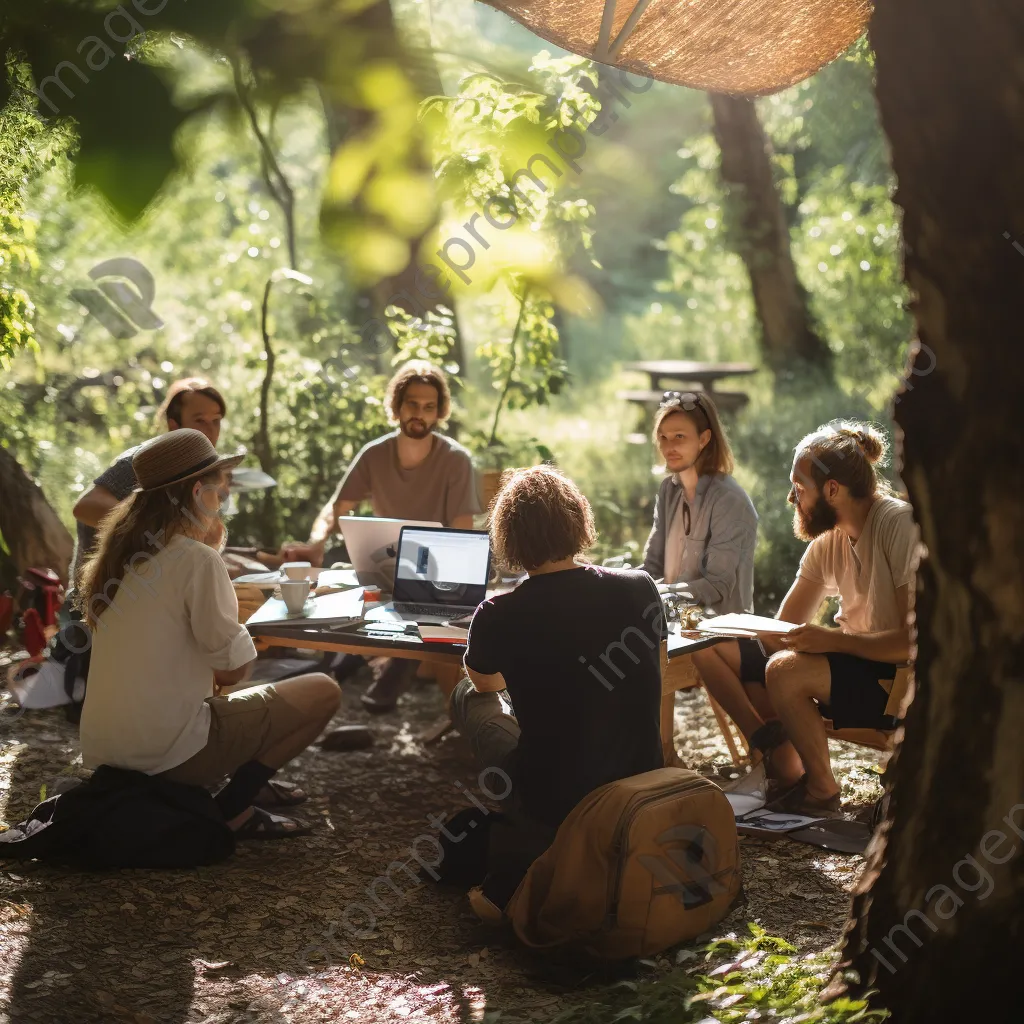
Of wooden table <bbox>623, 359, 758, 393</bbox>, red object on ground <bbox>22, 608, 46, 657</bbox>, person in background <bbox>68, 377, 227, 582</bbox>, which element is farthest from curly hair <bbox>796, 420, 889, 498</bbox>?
wooden table <bbox>623, 359, 758, 393</bbox>

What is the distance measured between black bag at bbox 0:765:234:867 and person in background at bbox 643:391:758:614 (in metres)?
1.97

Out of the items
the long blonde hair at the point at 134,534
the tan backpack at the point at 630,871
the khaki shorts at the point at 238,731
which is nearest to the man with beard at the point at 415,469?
the khaki shorts at the point at 238,731

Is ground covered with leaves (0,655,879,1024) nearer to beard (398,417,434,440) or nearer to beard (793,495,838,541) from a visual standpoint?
beard (793,495,838,541)

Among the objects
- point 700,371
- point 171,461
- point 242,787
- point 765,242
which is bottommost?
point 242,787

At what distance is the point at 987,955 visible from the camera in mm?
2375

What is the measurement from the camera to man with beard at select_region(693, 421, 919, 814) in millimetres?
4012

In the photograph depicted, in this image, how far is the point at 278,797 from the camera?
4.49m

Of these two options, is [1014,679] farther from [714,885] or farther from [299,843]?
[299,843]

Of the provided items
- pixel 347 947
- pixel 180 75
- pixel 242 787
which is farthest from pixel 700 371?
pixel 180 75

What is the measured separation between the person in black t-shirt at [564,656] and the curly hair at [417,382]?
2.24 m

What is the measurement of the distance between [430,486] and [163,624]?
2083 mm

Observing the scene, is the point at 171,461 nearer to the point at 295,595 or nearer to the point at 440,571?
the point at 295,595

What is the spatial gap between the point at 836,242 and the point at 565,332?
11.8 m

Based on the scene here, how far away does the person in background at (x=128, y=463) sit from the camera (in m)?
4.85
